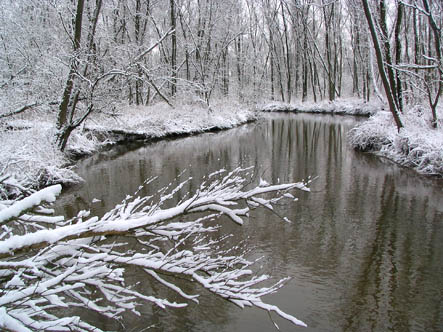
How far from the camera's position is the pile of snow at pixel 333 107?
29.1 meters

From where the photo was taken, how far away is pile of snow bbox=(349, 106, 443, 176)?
1108 centimetres

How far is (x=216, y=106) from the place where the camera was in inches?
1023

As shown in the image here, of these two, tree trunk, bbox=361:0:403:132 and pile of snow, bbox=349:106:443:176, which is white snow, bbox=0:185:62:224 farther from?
tree trunk, bbox=361:0:403:132

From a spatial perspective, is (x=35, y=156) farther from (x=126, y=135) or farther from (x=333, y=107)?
(x=333, y=107)

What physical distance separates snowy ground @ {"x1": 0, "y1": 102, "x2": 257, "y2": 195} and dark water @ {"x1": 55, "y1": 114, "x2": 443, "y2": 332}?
93 centimetres

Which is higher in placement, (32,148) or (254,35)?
(254,35)

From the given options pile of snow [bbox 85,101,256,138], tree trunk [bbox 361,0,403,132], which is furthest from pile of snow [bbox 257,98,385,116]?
tree trunk [bbox 361,0,403,132]

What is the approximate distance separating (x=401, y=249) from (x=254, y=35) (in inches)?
1618

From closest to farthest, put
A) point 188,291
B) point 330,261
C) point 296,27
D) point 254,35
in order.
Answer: point 188,291 → point 330,261 → point 296,27 → point 254,35

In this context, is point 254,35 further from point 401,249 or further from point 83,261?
point 83,261

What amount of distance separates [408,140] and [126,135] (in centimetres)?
1242

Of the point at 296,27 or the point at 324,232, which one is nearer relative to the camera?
the point at 324,232

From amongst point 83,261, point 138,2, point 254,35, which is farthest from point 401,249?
point 254,35

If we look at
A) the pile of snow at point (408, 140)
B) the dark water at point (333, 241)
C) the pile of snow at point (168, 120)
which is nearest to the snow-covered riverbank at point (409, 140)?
the pile of snow at point (408, 140)
